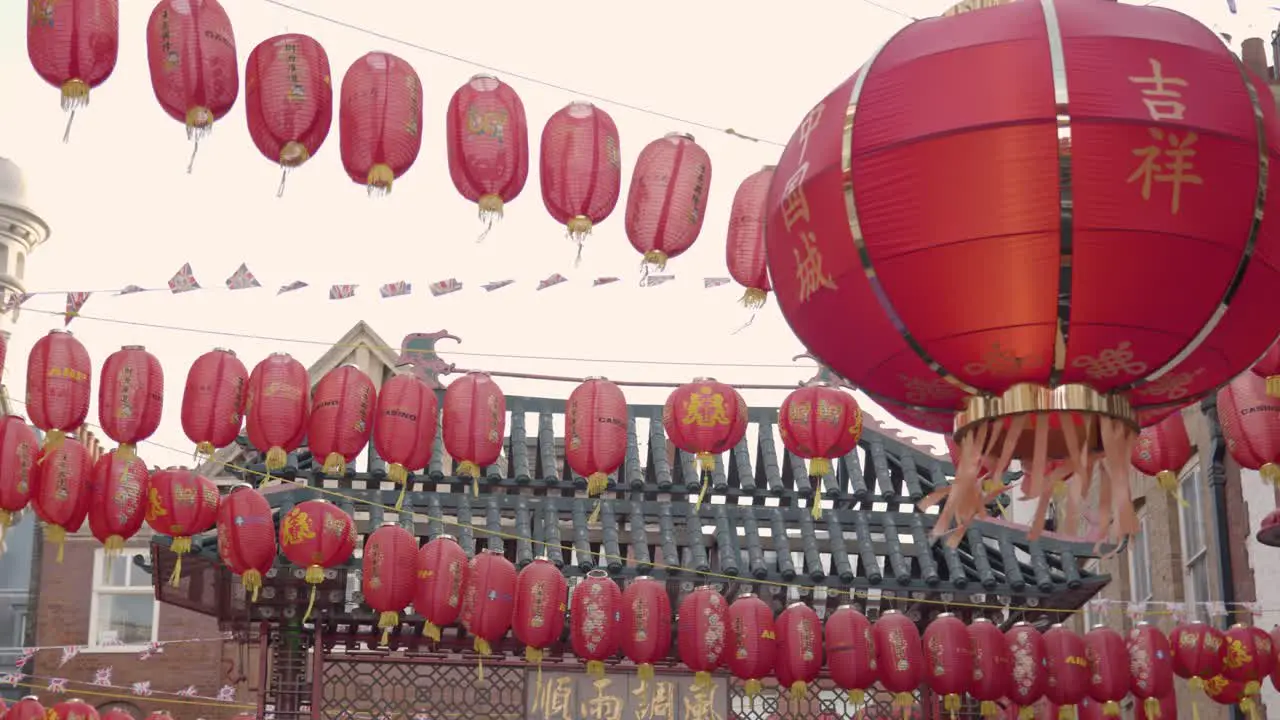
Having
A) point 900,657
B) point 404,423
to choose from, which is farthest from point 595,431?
point 900,657

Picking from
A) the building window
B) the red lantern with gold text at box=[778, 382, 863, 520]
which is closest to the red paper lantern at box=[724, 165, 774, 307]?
the red lantern with gold text at box=[778, 382, 863, 520]

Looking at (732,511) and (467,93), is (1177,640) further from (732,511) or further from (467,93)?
(467,93)

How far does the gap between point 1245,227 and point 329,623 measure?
11.6 metres

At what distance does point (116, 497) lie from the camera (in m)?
13.2

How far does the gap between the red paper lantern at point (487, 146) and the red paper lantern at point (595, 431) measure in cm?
294

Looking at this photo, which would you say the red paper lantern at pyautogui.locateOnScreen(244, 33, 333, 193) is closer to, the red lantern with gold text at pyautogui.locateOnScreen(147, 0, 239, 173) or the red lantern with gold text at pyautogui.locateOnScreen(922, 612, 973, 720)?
the red lantern with gold text at pyautogui.locateOnScreen(147, 0, 239, 173)

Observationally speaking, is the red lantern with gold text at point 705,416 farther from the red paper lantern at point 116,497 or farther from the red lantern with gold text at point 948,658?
the red paper lantern at point 116,497

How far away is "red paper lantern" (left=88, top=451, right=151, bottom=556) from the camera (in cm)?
1324

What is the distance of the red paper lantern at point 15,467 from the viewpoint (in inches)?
504

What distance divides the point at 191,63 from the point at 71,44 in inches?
25.5

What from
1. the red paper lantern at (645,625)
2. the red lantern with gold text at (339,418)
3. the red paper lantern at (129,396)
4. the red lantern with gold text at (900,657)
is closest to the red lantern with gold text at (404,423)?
the red lantern with gold text at (339,418)

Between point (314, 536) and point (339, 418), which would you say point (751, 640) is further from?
point (339, 418)

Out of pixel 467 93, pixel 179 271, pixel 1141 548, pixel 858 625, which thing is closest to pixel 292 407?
pixel 179 271

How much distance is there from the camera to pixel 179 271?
12.9m
